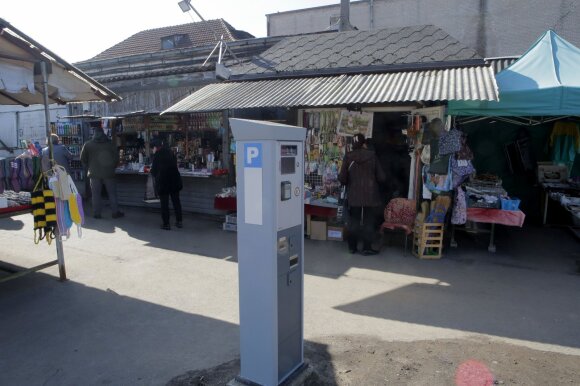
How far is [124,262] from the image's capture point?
6.40m

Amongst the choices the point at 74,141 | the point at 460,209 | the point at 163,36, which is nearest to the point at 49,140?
the point at 460,209

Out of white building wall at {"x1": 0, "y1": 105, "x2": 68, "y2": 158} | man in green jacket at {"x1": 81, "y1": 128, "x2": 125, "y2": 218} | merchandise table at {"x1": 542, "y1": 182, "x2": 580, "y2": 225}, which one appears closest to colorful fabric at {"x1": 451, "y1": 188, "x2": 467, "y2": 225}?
merchandise table at {"x1": 542, "y1": 182, "x2": 580, "y2": 225}

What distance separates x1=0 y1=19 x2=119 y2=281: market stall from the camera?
4789 millimetres

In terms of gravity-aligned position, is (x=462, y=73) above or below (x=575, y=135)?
above

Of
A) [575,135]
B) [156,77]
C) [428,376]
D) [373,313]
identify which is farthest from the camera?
[156,77]

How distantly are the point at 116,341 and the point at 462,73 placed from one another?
635 cm

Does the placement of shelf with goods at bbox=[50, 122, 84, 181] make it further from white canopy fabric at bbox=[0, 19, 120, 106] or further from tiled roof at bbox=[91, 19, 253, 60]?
tiled roof at bbox=[91, 19, 253, 60]

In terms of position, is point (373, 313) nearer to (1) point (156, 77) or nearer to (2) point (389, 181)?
(2) point (389, 181)

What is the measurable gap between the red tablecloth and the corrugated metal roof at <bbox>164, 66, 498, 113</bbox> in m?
1.83

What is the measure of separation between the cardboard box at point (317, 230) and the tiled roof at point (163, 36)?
46.6 feet

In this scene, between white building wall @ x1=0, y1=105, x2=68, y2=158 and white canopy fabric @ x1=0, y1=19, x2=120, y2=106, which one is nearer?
white canopy fabric @ x1=0, y1=19, x2=120, y2=106

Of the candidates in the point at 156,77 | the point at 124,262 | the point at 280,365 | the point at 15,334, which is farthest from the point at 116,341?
the point at 156,77

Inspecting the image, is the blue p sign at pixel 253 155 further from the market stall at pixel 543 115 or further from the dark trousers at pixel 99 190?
the dark trousers at pixel 99 190

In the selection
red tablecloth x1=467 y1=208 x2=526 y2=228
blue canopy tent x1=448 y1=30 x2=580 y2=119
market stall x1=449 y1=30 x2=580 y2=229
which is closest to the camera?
blue canopy tent x1=448 y1=30 x2=580 y2=119
